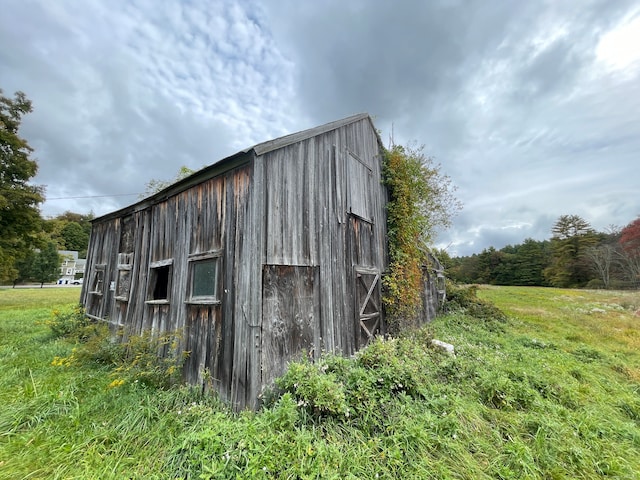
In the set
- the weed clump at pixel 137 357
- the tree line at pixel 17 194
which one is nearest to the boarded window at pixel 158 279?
the weed clump at pixel 137 357

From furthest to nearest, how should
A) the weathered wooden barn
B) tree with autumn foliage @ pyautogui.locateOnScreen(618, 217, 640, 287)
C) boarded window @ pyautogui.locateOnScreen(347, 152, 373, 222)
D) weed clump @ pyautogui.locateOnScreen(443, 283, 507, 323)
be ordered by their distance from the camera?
A: tree with autumn foliage @ pyautogui.locateOnScreen(618, 217, 640, 287) < weed clump @ pyautogui.locateOnScreen(443, 283, 507, 323) < boarded window @ pyautogui.locateOnScreen(347, 152, 373, 222) < the weathered wooden barn

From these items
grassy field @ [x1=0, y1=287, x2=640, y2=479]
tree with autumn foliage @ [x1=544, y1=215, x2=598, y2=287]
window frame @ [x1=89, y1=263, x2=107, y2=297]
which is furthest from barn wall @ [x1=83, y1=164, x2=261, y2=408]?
tree with autumn foliage @ [x1=544, y1=215, x2=598, y2=287]

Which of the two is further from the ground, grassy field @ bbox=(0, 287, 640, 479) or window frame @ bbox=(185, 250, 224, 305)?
window frame @ bbox=(185, 250, 224, 305)

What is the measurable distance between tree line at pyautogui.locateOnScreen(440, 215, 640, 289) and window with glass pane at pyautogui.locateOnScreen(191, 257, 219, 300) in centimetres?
1923

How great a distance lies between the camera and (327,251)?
5.70m

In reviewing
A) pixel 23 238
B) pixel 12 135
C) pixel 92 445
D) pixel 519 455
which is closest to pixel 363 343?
pixel 519 455

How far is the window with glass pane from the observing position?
15.9 ft

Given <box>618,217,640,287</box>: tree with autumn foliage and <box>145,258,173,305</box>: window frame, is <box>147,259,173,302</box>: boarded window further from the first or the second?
<box>618,217,640,287</box>: tree with autumn foliage

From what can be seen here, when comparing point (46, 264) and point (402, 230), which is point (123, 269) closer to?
point (402, 230)

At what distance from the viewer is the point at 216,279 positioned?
4.79 metres

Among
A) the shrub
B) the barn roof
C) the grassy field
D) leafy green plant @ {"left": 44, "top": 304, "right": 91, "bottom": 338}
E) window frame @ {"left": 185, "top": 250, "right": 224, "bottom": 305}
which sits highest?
the barn roof

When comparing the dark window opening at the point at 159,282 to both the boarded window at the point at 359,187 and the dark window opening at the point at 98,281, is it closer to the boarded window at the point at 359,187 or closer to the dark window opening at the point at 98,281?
the dark window opening at the point at 98,281

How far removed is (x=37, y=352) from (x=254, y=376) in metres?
7.05

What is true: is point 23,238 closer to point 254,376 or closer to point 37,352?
Answer: point 37,352
